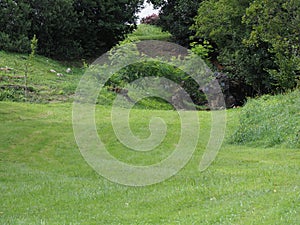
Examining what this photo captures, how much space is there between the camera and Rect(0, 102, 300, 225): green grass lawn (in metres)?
6.73

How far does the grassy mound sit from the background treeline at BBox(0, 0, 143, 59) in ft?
56.0

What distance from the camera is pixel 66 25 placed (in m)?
30.2

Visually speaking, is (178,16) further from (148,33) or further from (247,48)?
(247,48)

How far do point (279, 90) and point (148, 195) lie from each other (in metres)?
16.6

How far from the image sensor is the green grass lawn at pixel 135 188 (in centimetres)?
673

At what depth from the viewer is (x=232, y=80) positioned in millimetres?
26203

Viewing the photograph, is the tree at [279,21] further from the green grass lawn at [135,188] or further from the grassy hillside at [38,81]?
the grassy hillside at [38,81]

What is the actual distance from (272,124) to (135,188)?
24.1 ft

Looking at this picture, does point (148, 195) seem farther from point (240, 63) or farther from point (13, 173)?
point (240, 63)

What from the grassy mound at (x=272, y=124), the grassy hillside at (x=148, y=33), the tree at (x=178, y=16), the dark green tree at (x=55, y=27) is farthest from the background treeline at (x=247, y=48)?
the dark green tree at (x=55, y=27)

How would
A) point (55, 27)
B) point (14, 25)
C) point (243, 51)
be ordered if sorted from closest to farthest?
point (243, 51) < point (14, 25) < point (55, 27)

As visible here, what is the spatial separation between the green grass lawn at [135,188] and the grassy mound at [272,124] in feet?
2.48

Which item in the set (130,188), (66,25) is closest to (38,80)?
(66,25)

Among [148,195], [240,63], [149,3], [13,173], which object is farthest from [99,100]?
[149,3]
